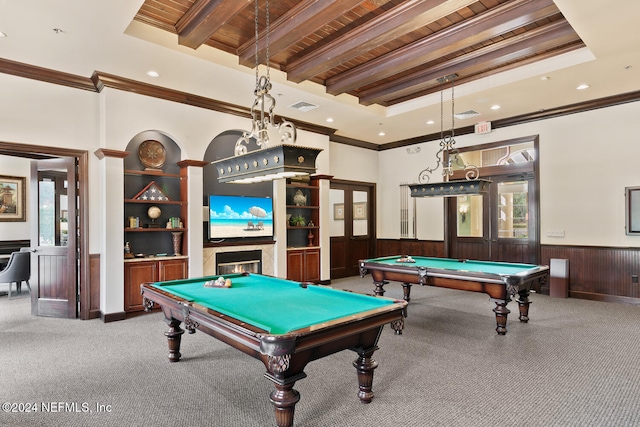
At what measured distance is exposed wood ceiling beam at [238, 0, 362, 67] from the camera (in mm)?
3613

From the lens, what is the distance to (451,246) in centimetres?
817

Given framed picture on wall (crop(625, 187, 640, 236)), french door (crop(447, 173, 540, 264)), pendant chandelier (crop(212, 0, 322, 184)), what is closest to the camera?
pendant chandelier (crop(212, 0, 322, 184))

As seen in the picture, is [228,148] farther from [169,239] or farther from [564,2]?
[564,2]

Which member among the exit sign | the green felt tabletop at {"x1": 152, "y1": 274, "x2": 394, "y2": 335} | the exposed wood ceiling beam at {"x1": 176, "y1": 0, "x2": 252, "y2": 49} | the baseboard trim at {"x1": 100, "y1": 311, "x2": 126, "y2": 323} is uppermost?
the exposed wood ceiling beam at {"x1": 176, "y1": 0, "x2": 252, "y2": 49}

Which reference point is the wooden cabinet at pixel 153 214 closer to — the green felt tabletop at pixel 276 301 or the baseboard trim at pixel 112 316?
the baseboard trim at pixel 112 316

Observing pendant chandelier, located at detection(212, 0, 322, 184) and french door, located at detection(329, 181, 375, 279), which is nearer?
pendant chandelier, located at detection(212, 0, 322, 184)

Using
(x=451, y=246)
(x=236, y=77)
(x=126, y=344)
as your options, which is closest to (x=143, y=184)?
(x=236, y=77)

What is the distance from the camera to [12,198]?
306 inches

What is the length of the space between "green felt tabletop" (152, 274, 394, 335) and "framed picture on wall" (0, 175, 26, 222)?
6.47m

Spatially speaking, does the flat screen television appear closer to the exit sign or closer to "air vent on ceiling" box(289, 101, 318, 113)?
"air vent on ceiling" box(289, 101, 318, 113)

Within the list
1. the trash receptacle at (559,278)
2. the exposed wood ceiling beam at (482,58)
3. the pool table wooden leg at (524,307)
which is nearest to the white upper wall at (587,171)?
the trash receptacle at (559,278)

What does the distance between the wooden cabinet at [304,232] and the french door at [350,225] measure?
0.87m

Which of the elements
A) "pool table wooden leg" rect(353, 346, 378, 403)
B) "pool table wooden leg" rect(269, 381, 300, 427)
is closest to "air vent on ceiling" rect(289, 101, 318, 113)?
"pool table wooden leg" rect(353, 346, 378, 403)

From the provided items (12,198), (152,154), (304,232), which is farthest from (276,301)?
(12,198)
